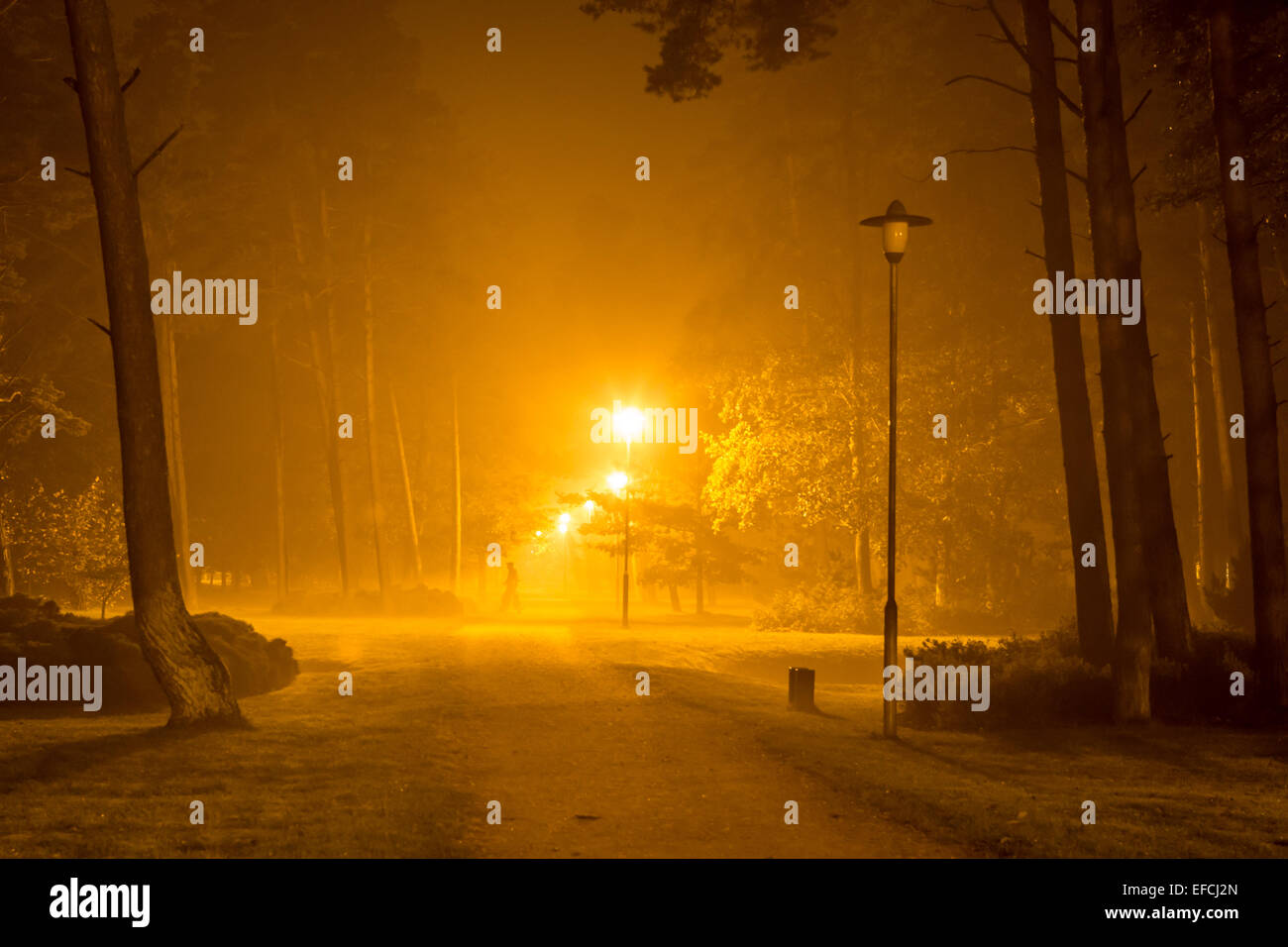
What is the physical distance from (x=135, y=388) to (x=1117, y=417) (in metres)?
13.4

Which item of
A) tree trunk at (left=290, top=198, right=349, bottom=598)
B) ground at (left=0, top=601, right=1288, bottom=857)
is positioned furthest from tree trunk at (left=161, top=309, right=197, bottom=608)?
ground at (left=0, top=601, right=1288, bottom=857)

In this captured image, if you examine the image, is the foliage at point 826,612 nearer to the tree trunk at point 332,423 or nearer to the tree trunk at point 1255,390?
the tree trunk at point 332,423

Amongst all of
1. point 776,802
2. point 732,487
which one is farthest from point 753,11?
point 732,487

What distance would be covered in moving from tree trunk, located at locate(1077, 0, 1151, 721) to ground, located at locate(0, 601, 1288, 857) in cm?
91

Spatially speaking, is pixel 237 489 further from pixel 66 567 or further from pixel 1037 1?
pixel 1037 1

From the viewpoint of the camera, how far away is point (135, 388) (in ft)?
44.9

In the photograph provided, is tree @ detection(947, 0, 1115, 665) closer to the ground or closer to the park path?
the ground

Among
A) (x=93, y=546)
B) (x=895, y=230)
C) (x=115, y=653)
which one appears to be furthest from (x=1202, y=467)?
(x=93, y=546)

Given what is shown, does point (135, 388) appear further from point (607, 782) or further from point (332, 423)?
point (332, 423)

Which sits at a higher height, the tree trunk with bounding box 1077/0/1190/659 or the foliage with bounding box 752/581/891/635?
the tree trunk with bounding box 1077/0/1190/659

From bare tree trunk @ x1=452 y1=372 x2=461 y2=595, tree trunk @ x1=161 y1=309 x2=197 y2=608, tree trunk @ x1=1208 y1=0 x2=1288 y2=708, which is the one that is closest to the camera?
tree trunk @ x1=1208 y1=0 x2=1288 y2=708

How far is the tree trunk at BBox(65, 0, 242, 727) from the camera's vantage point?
13.6 metres
